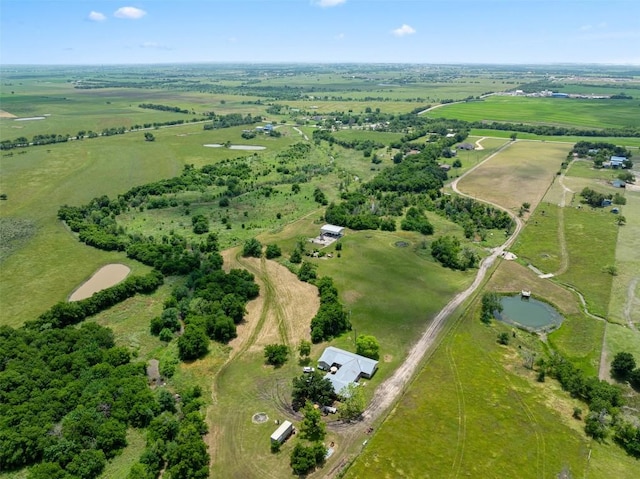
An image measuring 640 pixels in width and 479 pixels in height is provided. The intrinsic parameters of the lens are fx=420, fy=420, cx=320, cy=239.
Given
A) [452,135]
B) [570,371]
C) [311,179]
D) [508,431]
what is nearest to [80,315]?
[508,431]

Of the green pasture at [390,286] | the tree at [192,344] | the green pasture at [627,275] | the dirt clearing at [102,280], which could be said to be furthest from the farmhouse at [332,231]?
the green pasture at [627,275]

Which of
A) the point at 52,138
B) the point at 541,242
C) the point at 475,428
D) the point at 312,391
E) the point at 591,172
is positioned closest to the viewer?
the point at 475,428

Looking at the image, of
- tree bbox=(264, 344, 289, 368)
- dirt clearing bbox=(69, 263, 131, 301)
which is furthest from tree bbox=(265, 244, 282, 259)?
tree bbox=(264, 344, 289, 368)

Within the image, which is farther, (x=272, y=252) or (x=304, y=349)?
(x=272, y=252)

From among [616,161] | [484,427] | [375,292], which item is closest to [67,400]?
[484,427]

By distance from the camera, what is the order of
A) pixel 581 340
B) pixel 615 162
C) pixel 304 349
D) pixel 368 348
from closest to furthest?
1. pixel 368 348
2. pixel 304 349
3. pixel 581 340
4. pixel 615 162

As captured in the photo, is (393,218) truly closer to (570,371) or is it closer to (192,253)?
(192,253)

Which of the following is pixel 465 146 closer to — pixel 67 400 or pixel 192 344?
pixel 192 344
